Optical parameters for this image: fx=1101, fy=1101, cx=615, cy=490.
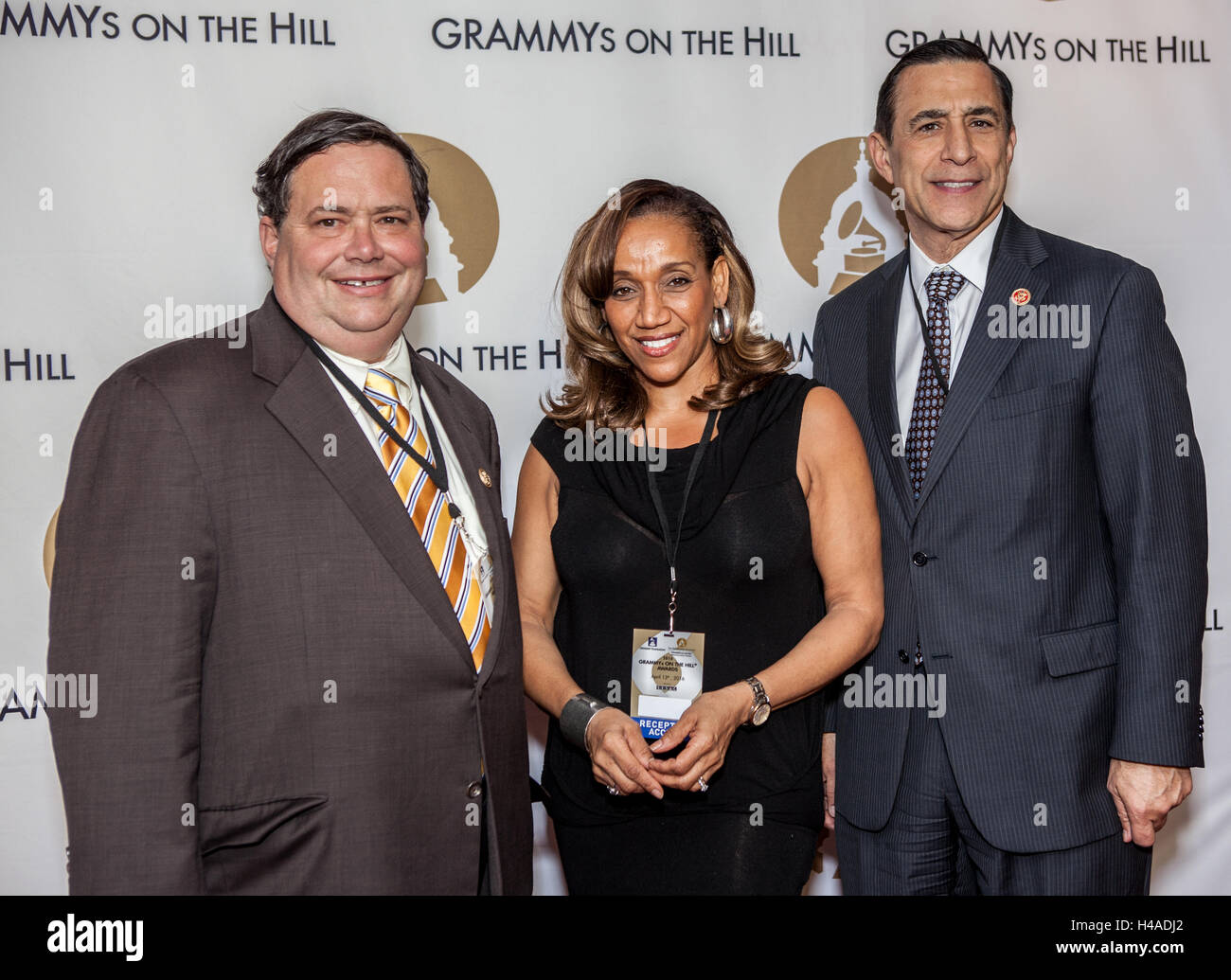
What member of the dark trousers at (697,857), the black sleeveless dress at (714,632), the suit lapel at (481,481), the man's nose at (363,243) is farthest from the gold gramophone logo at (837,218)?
the dark trousers at (697,857)

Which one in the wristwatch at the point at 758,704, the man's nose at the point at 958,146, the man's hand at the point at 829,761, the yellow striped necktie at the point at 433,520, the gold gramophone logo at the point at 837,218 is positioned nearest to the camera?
the yellow striped necktie at the point at 433,520

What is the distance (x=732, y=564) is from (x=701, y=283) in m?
0.61

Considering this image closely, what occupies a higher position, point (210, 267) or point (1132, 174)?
point (1132, 174)

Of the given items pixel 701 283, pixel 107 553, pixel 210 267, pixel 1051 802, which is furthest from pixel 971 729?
pixel 210 267

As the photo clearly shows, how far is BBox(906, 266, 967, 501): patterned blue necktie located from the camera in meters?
2.36

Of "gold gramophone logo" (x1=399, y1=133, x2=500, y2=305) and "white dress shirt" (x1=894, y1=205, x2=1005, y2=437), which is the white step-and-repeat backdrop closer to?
"gold gramophone logo" (x1=399, y1=133, x2=500, y2=305)

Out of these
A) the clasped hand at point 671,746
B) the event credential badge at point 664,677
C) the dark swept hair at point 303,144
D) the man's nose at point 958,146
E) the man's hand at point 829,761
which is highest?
the man's nose at point 958,146

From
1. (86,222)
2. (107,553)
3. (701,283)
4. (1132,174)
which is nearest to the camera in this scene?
(107,553)

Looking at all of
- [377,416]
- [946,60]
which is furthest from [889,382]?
[377,416]

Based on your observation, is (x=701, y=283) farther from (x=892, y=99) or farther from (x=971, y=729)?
(x=971, y=729)

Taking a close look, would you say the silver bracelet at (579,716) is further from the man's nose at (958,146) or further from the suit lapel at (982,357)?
the man's nose at (958,146)

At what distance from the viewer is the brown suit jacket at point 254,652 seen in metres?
1.68

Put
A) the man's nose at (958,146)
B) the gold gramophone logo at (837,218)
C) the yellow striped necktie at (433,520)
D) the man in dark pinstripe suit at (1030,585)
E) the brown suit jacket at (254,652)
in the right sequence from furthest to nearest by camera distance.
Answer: the gold gramophone logo at (837,218)
the man's nose at (958,146)
the man in dark pinstripe suit at (1030,585)
the yellow striped necktie at (433,520)
the brown suit jacket at (254,652)

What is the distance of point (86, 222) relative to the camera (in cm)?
292
